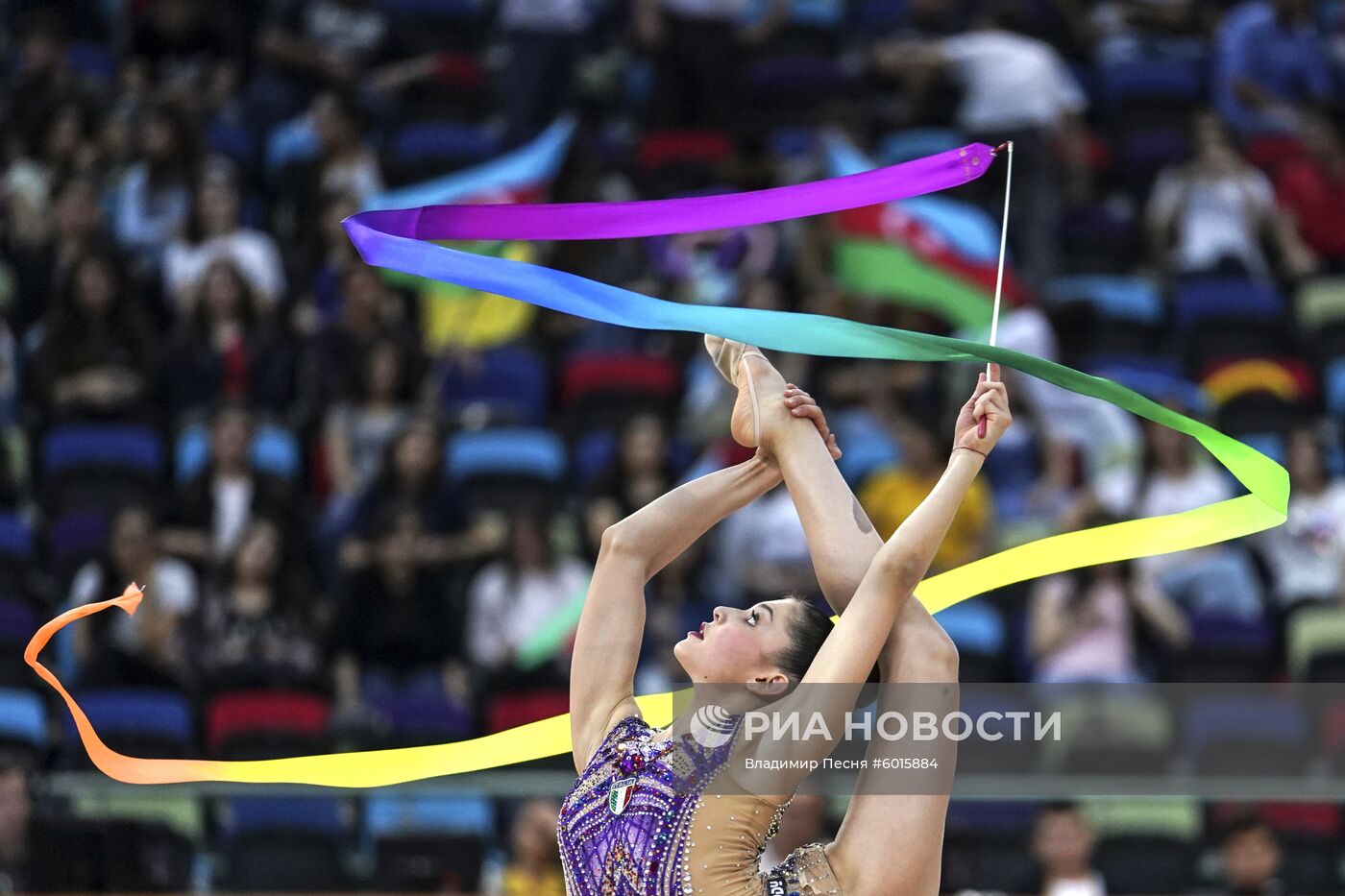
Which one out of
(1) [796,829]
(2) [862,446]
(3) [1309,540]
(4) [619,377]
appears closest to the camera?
(1) [796,829]

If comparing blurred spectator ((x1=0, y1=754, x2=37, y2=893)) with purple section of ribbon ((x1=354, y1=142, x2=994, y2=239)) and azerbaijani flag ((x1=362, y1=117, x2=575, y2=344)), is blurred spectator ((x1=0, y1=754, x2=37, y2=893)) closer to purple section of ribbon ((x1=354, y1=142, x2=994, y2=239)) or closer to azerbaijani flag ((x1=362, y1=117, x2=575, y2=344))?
azerbaijani flag ((x1=362, y1=117, x2=575, y2=344))

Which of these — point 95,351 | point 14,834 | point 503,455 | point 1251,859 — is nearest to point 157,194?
point 95,351

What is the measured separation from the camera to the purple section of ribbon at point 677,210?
333 cm

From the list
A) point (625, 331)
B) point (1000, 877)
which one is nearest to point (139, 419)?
point (625, 331)

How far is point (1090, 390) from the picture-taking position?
3092 millimetres

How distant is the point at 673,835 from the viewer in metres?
2.84

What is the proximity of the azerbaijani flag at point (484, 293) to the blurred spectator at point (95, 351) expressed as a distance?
3.51 feet

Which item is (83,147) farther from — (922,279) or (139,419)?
(922,279)

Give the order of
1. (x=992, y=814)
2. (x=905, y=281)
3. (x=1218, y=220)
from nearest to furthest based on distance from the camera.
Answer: (x=992, y=814), (x=905, y=281), (x=1218, y=220)

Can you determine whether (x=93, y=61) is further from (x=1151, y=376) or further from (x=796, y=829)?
(x=796, y=829)

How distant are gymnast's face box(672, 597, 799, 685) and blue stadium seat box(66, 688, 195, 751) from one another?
3.61 meters

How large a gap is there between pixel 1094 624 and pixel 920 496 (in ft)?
2.75

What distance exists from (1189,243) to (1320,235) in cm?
69

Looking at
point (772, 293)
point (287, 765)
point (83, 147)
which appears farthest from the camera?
point (83, 147)
